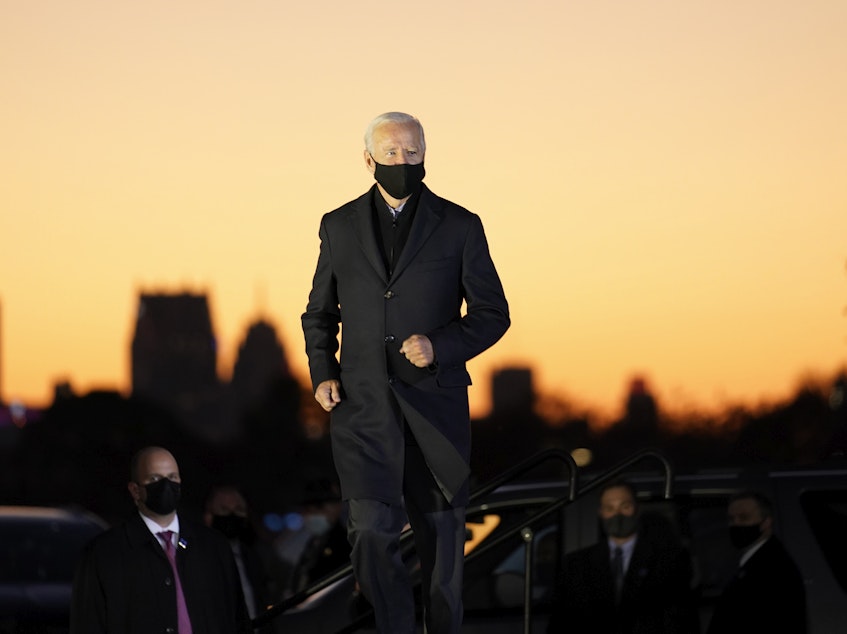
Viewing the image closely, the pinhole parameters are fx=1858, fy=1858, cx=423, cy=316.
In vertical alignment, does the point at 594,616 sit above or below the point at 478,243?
below

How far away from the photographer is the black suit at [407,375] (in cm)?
618

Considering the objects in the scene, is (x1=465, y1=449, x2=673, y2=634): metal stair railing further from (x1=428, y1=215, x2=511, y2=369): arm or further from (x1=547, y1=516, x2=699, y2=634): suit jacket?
(x1=428, y1=215, x2=511, y2=369): arm

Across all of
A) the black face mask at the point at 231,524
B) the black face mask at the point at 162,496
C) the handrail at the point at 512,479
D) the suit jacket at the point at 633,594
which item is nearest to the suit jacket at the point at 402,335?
the black face mask at the point at 162,496

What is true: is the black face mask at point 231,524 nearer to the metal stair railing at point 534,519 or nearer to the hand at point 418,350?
the metal stair railing at point 534,519

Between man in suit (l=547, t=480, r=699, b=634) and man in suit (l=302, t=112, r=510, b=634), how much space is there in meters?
2.64

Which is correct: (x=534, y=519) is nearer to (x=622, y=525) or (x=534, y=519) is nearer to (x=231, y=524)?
(x=622, y=525)

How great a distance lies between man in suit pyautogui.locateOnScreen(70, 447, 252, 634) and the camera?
6.94m

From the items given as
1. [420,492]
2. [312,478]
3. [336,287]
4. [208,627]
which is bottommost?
[312,478]

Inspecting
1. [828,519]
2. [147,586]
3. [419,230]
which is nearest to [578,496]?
[828,519]

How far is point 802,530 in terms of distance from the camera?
9.12 metres

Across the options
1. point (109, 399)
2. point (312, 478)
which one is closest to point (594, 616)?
point (312, 478)

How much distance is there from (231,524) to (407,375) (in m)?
5.85

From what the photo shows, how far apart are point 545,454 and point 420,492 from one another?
221cm

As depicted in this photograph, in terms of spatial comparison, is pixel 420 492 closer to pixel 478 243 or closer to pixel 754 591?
pixel 478 243
